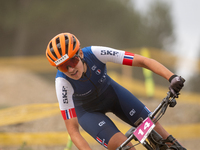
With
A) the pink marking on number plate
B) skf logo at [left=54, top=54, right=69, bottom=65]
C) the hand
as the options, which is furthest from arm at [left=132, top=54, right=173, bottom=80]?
skf logo at [left=54, top=54, right=69, bottom=65]

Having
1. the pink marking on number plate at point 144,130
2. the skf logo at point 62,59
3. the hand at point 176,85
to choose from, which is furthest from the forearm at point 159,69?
the skf logo at point 62,59

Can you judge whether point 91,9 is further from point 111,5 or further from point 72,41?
point 72,41

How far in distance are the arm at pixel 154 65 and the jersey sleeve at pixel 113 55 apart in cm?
8

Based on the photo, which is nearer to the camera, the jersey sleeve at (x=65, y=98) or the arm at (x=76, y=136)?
the arm at (x=76, y=136)

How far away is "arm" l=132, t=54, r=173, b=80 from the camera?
112 inches

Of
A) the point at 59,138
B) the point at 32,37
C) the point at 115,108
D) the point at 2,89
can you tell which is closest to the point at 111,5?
the point at 32,37

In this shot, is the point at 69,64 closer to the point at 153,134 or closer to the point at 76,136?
the point at 76,136

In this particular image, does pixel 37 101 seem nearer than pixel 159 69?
No

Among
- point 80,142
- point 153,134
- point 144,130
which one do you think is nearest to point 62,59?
point 80,142

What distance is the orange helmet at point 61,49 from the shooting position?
2.86 m

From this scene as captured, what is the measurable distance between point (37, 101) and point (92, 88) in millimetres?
9894

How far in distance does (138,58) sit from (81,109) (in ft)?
3.43

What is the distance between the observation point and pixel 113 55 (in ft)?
10.7

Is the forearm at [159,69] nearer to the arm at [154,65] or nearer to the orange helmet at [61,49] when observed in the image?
the arm at [154,65]
